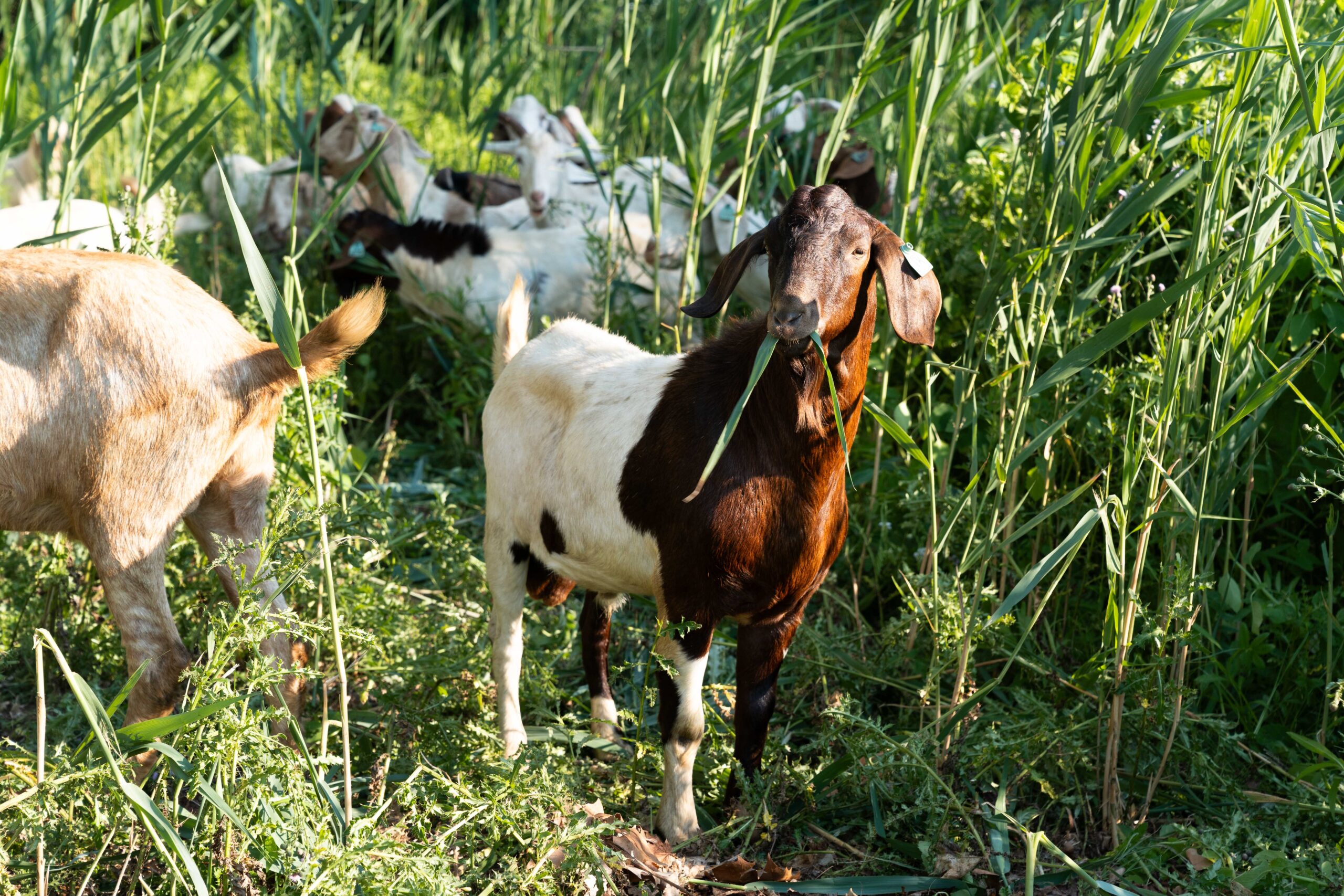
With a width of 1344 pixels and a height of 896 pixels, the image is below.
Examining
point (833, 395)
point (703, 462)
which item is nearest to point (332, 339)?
point (703, 462)

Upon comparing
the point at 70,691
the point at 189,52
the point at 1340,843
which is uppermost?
the point at 189,52

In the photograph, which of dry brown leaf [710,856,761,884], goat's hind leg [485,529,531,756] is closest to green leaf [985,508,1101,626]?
dry brown leaf [710,856,761,884]

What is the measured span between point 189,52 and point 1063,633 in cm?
328

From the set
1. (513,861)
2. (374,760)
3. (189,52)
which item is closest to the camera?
(513,861)

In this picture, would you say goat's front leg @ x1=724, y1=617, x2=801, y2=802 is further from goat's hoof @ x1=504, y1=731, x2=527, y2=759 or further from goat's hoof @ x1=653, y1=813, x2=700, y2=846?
goat's hoof @ x1=504, y1=731, x2=527, y2=759

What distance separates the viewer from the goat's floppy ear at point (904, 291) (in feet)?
8.76

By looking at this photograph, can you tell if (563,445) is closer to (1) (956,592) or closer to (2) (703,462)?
(2) (703,462)

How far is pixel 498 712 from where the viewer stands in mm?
3477

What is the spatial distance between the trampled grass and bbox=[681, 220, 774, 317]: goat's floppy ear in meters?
0.61

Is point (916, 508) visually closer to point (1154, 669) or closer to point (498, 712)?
point (1154, 669)

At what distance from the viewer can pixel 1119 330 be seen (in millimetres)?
2766

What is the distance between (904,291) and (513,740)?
5.61ft

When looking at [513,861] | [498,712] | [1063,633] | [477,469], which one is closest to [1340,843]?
[1063,633]

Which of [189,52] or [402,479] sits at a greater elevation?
[189,52]
